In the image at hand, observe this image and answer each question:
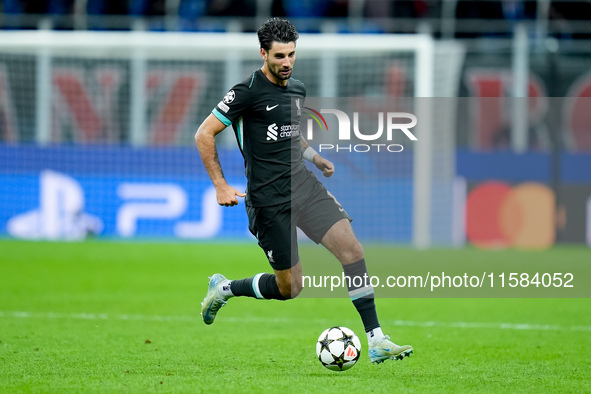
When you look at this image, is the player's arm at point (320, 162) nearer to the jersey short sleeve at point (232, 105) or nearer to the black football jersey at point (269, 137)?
the black football jersey at point (269, 137)

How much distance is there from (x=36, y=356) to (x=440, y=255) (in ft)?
30.3

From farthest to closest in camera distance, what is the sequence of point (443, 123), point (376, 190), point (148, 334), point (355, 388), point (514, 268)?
point (443, 123), point (376, 190), point (514, 268), point (148, 334), point (355, 388)

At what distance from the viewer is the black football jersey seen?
6.41m

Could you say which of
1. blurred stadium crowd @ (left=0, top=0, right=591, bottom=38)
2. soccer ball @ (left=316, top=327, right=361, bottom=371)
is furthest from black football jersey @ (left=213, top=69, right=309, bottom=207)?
blurred stadium crowd @ (left=0, top=0, right=591, bottom=38)

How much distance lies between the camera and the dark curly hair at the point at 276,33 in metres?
6.23

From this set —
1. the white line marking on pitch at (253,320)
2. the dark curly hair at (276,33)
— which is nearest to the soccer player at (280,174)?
the dark curly hair at (276,33)

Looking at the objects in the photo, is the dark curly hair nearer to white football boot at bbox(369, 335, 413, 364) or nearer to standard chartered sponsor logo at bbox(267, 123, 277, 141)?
standard chartered sponsor logo at bbox(267, 123, 277, 141)

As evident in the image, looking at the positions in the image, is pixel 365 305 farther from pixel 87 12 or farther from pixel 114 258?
pixel 87 12

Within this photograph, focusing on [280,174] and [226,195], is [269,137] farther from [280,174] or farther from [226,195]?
[226,195]

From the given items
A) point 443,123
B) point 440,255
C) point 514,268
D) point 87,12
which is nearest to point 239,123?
point 514,268

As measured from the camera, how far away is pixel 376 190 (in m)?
15.0

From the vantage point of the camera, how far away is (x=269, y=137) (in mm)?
6477

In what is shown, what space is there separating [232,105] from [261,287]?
4.48 ft

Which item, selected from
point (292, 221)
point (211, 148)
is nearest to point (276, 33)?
point (211, 148)
